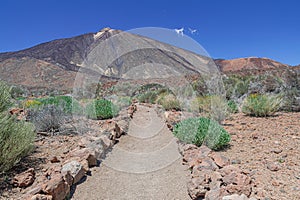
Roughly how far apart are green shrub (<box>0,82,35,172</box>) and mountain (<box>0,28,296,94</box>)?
21.5 meters

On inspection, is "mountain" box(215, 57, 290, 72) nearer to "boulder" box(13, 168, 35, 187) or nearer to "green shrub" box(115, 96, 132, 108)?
"green shrub" box(115, 96, 132, 108)

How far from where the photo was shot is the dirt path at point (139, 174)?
3301 mm

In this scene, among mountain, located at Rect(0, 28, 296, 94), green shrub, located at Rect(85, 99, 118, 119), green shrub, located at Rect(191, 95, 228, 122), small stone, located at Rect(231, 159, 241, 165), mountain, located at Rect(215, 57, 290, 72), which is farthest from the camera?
mountain, located at Rect(215, 57, 290, 72)

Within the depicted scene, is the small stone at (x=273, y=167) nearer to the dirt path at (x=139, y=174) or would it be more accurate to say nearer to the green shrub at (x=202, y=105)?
the dirt path at (x=139, y=174)

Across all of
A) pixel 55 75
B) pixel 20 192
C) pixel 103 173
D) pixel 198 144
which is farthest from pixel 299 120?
pixel 55 75

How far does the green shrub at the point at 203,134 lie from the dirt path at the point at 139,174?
0.41 m

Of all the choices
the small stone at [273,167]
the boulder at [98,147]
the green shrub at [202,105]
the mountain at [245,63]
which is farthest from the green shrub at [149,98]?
the mountain at [245,63]

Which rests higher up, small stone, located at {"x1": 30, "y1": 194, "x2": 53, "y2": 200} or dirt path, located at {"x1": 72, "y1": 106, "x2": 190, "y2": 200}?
small stone, located at {"x1": 30, "y1": 194, "x2": 53, "y2": 200}

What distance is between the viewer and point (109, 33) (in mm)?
62125

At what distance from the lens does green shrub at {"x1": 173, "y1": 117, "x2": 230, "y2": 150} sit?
4473 mm

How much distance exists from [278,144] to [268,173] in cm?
134

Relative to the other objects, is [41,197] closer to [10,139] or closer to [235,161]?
[10,139]

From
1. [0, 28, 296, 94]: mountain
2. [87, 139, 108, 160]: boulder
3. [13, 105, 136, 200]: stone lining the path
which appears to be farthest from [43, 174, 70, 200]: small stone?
[0, 28, 296, 94]: mountain

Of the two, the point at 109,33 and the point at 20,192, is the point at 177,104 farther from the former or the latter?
the point at 109,33
